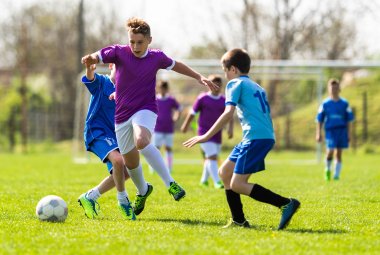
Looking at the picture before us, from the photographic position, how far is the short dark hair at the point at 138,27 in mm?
6973

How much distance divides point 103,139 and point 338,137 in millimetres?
7346

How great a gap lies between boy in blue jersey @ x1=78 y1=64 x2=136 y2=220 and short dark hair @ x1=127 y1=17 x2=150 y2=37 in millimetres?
574

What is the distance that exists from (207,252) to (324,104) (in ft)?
30.2

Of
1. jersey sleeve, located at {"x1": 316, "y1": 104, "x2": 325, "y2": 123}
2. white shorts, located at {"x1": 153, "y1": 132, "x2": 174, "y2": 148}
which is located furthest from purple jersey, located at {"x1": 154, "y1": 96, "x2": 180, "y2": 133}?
jersey sleeve, located at {"x1": 316, "y1": 104, "x2": 325, "y2": 123}

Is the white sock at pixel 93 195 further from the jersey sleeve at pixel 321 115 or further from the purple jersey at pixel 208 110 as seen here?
the jersey sleeve at pixel 321 115

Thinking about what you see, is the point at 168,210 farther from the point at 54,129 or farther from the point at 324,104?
the point at 54,129

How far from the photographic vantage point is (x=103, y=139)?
753 cm

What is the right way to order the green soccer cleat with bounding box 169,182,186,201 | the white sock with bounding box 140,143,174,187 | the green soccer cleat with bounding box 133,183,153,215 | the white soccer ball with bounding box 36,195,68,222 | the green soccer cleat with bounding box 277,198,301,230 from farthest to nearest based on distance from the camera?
the green soccer cleat with bounding box 133,183,153,215 → the white sock with bounding box 140,143,174,187 → the green soccer cleat with bounding box 169,182,186,201 → the white soccer ball with bounding box 36,195,68,222 → the green soccer cleat with bounding box 277,198,301,230

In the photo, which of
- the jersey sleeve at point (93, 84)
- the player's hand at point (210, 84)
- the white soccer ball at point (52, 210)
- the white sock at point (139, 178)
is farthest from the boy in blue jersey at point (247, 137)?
the jersey sleeve at point (93, 84)

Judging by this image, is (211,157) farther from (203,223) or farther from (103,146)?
(203,223)

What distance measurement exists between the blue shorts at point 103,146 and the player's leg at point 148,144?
1.41ft

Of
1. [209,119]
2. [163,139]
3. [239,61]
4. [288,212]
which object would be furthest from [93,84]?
[163,139]

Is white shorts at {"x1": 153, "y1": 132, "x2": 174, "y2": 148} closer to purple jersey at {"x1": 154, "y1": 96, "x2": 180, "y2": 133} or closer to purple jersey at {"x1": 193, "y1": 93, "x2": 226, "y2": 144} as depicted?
purple jersey at {"x1": 154, "y1": 96, "x2": 180, "y2": 133}

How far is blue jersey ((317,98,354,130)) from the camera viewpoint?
13875 mm
